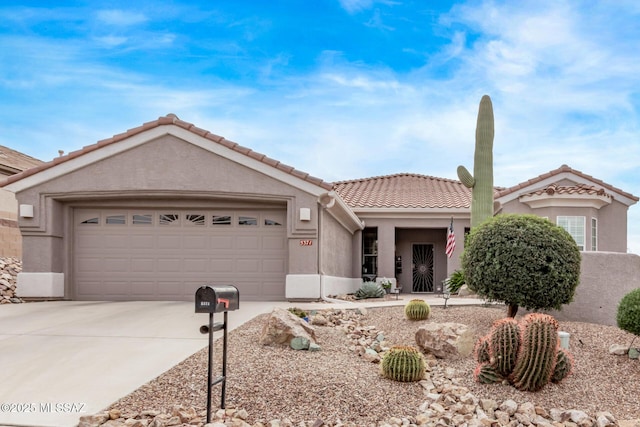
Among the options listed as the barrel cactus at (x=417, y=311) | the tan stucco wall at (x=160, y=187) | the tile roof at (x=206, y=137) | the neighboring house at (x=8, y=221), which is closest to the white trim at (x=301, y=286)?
the tan stucco wall at (x=160, y=187)

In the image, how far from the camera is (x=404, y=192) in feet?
71.2

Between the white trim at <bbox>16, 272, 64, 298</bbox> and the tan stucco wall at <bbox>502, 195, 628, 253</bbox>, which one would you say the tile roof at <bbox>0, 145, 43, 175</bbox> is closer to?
the white trim at <bbox>16, 272, 64, 298</bbox>

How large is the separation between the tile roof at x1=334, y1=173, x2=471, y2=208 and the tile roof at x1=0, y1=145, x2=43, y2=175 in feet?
39.9

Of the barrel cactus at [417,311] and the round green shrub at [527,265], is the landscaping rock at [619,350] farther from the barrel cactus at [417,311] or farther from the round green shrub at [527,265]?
the barrel cactus at [417,311]

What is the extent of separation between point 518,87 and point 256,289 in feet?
26.7

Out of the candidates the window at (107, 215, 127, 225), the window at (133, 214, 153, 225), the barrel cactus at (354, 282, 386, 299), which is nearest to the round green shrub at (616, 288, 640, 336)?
the barrel cactus at (354, 282, 386, 299)

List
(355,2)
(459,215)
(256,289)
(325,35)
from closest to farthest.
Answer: (355,2) < (325,35) < (256,289) < (459,215)

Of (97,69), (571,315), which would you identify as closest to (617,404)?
(571,315)

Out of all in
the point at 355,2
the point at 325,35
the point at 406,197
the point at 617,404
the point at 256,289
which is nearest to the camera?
the point at 617,404

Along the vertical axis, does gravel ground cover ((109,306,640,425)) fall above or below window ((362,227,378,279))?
below

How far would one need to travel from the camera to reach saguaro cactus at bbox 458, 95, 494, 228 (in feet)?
51.9

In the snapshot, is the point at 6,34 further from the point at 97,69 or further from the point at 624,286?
the point at 624,286

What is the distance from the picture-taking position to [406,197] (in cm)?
2070

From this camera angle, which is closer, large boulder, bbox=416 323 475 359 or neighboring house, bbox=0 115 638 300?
large boulder, bbox=416 323 475 359
